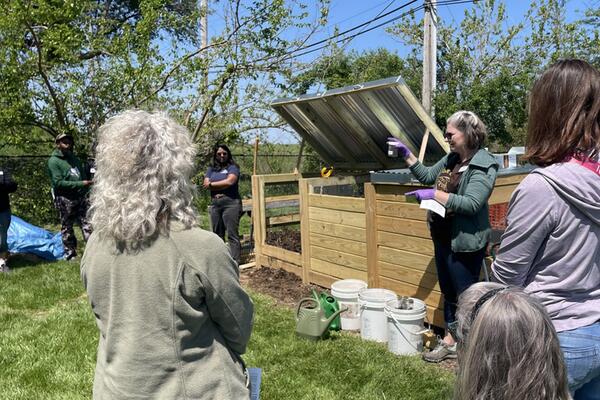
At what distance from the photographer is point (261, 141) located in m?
12.5

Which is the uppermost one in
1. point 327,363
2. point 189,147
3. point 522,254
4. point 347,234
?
point 189,147

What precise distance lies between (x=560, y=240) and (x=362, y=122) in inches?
164

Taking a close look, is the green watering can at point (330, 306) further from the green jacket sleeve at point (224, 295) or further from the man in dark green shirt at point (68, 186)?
the man in dark green shirt at point (68, 186)

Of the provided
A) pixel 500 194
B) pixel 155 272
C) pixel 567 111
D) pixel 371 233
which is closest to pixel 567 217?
pixel 567 111

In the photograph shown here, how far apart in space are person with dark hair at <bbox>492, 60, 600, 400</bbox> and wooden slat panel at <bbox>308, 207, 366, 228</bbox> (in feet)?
11.4

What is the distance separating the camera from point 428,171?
3939 millimetres

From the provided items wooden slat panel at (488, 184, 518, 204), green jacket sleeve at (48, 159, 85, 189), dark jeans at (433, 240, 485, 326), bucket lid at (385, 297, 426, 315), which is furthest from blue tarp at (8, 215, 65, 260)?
wooden slat panel at (488, 184, 518, 204)

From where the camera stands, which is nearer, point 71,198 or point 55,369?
point 55,369

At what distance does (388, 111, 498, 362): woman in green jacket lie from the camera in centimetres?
331

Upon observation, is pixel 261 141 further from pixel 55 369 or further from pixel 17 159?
pixel 55 369

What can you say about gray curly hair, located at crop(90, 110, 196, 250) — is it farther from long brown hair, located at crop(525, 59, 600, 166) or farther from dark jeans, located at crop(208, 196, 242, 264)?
dark jeans, located at crop(208, 196, 242, 264)

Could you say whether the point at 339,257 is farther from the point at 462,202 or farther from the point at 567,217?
the point at 567,217

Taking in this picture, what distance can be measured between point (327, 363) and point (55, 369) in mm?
2118

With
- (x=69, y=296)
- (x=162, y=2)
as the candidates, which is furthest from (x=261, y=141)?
(x=69, y=296)
